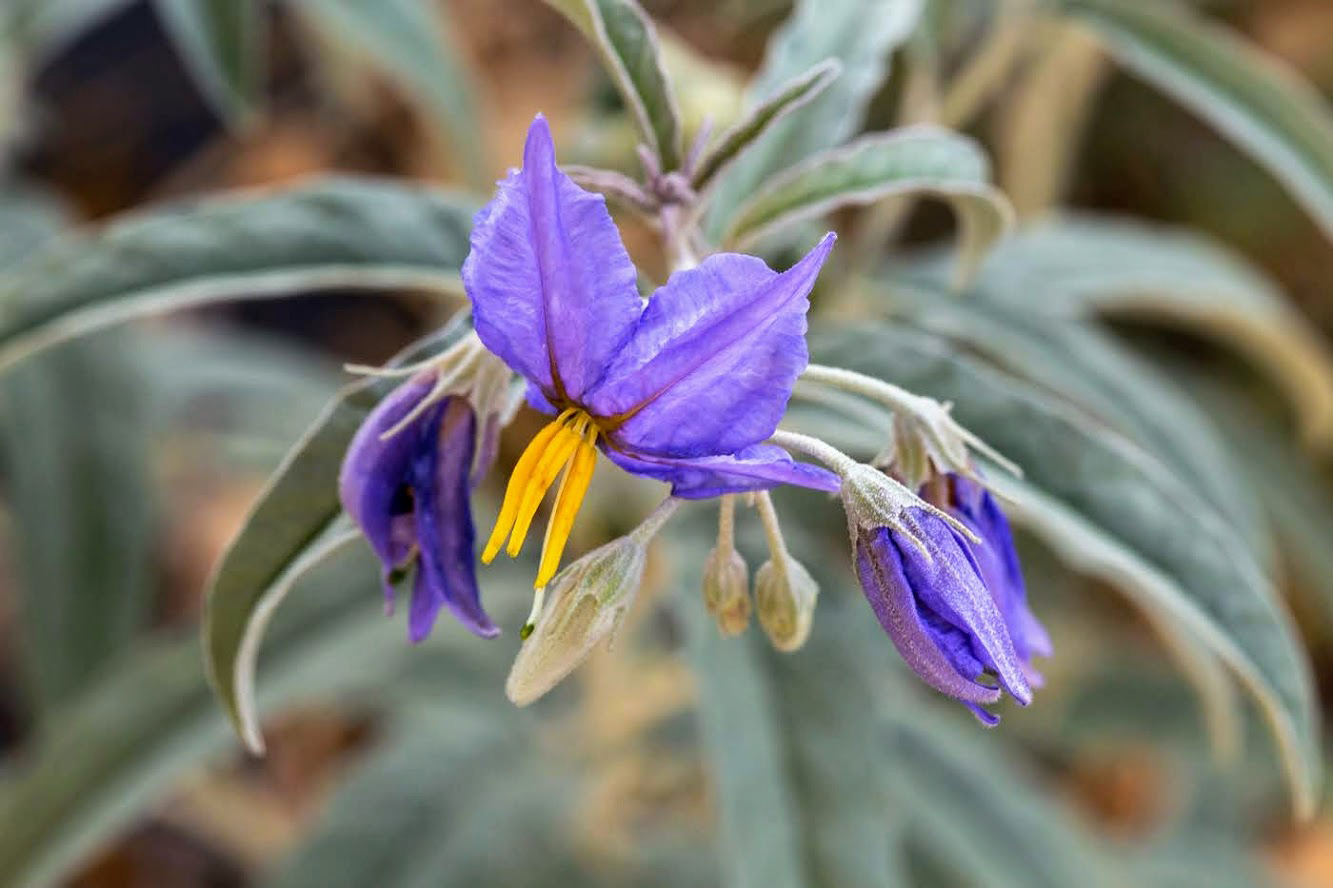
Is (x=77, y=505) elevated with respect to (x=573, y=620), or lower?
lower

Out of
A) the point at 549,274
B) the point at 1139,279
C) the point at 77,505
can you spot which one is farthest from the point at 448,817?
the point at 549,274

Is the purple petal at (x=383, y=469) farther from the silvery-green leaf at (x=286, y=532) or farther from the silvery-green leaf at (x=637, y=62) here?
the silvery-green leaf at (x=637, y=62)

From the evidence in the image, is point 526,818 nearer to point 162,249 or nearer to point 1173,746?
point 162,249

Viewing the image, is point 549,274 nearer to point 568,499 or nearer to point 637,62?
point 568,499

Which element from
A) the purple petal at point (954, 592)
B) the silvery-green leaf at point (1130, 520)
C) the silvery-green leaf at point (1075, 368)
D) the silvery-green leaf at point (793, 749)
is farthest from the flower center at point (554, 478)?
the silvery-green leaf at point (1075, 368)

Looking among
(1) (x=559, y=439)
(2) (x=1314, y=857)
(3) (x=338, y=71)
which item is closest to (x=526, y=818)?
(1) (x=559, y=439)

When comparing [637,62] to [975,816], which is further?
[975,816]
